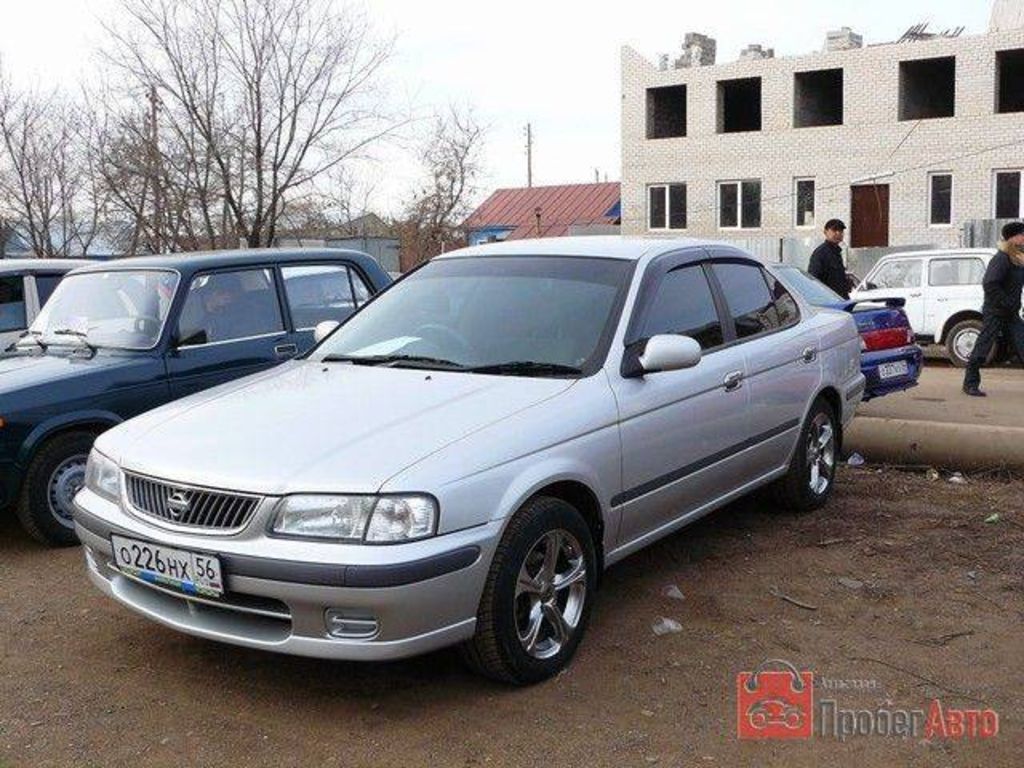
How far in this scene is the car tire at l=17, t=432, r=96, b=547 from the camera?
5699mm

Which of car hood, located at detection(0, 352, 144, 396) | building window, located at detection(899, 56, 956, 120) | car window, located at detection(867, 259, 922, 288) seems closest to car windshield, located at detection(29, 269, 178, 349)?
car hood, located at detection(0, 352, 144, 396)

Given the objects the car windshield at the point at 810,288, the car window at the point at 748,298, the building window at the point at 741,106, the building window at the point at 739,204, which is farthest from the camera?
the building window at the point at 741,106

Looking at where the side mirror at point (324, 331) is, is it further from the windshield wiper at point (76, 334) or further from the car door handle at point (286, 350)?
the windshield wiper at point (76, 334)

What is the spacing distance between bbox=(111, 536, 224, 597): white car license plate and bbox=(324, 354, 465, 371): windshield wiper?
1.34 meters

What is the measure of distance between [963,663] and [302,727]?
2.52m

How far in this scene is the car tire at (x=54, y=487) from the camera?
5.70 meters

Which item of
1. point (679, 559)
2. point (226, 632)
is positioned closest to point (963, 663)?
point (679, 559)

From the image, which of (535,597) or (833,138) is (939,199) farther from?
(535,597)

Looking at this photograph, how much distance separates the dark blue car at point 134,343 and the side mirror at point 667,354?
3234 mm

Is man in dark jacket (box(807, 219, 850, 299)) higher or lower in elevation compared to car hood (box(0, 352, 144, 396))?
higher

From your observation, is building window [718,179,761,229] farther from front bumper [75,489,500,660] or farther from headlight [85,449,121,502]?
front bumper [75,489,500,660]

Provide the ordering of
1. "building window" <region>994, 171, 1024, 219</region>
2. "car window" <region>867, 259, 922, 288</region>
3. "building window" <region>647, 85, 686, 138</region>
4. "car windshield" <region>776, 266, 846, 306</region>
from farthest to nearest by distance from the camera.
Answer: "building window" <region>647, 85, 686, 138</region> < "building window" <region>994, 171, 1024, 219</region> < "car window" <region>867, 259, 922, 288</region> < "car windshield" <region>776, 266, 846, 306</region>

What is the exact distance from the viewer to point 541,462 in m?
3.82

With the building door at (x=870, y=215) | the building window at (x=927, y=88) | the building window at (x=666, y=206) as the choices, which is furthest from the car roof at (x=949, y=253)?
the building window at (x=666, y=206)
